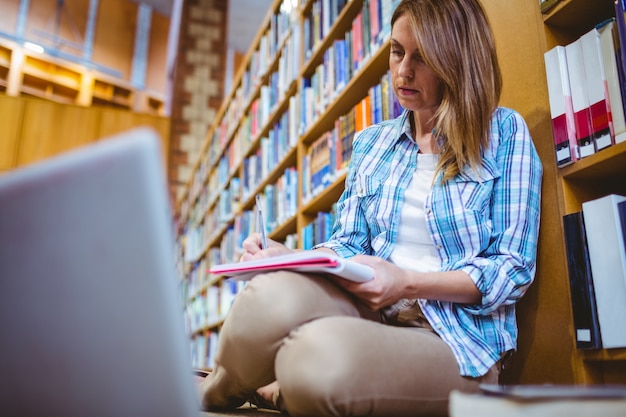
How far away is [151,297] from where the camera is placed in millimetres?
477

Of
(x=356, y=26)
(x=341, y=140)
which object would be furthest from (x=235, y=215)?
(x=356, y=26)

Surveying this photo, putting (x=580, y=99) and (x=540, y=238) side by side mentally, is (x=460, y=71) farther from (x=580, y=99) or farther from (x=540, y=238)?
(x=540, y=238)

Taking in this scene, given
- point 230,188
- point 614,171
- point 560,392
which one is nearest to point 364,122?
point 614,171

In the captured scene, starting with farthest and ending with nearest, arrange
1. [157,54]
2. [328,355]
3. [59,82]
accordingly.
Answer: [157,54], [59,82], [328,355]

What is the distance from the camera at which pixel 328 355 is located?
80 centimetres

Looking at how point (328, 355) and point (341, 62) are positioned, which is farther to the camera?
point (341, 62)

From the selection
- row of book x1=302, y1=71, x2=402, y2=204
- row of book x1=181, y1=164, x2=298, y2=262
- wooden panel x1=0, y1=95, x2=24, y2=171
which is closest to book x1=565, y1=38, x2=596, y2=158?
row of book x1=302, y1=71, x2=402, y2=204

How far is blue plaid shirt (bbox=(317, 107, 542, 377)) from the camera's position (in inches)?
41.6

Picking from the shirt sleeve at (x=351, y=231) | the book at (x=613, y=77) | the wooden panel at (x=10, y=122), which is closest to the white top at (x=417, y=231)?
the shirt sleeve at (x=351, y=231)

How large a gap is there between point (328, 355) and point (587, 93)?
0.76m

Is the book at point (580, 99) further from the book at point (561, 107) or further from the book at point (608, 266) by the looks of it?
the book at point (608, 266)

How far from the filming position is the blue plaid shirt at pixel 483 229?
1057 millimetres

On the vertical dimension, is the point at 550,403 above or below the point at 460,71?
below

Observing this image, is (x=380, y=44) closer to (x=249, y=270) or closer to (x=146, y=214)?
(x=249, y=270)
